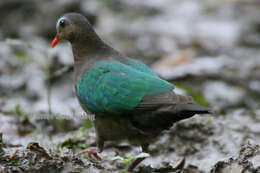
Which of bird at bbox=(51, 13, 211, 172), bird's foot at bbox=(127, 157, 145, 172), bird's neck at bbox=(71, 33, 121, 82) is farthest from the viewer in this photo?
bird's neck at bbox=(71, 33, 121, 82)

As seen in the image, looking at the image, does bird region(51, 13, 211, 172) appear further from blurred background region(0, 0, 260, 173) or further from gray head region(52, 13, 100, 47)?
gray head region(52, 13, 100, 47)

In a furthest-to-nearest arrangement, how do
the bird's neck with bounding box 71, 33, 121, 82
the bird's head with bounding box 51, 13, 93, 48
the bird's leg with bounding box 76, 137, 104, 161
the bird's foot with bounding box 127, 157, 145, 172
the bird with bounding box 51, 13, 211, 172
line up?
the bird's head with bounding box 51, 13, 93, 48, the bird's neck with bounding box 71, 33, 121, 82, the bird's leg with bounding box 76, 137, 104, 161, the bird's foot with bounding box 127, 157, 145, 172, the bird with bounding box 51, 13, 211, 172

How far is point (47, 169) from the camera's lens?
3.64m

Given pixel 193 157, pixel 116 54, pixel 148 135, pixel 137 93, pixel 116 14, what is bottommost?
pixel 193 157

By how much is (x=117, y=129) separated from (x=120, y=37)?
6.55m

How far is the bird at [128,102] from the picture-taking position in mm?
4152

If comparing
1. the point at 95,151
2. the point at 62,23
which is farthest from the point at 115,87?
the point at 62,23

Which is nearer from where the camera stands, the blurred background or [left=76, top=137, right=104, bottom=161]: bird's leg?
[left=76, top=137, right=104, bottom=161]: bird's leg

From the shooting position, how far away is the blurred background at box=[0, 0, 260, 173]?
16.1 feet

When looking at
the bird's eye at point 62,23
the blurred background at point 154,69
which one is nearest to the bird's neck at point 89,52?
the bird's eye at point 62,23

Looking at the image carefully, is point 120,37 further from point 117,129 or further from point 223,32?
point 117,129

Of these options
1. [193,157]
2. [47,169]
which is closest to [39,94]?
[193,157]

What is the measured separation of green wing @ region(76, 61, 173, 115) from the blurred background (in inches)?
18.0

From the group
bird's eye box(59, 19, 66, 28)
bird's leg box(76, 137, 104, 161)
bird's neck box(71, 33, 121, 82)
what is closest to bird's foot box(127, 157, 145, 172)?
bird's leg box(76, 137, 104, 161)
